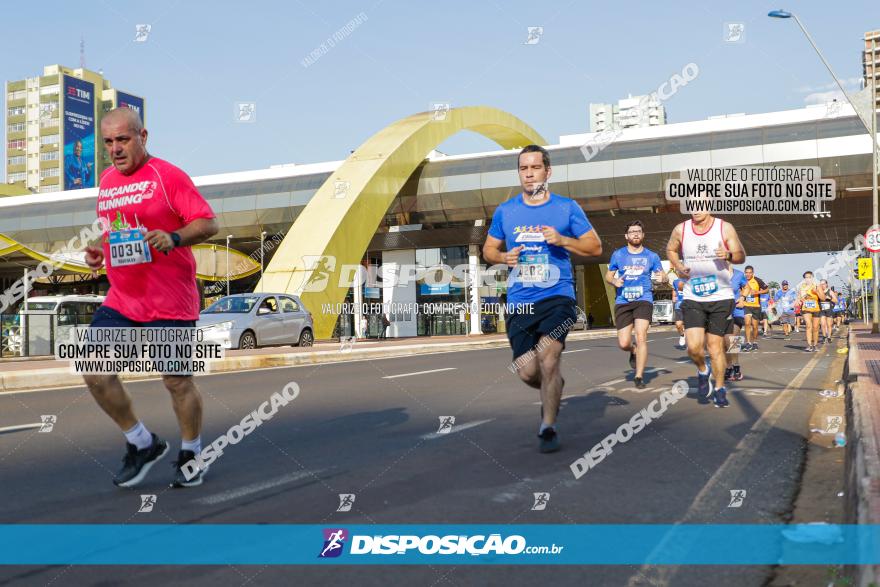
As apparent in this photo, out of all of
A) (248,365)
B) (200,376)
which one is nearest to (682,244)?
(200,376)

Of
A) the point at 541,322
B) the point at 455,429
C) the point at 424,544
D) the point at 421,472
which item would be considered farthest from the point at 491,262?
the point at 424,544

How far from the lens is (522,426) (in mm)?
6766

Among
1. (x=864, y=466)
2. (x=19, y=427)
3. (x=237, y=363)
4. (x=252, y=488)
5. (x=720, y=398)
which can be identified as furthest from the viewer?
(x=237, y=363)

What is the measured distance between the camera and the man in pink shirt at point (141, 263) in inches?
175

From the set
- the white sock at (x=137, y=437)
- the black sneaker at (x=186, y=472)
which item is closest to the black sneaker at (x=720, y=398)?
the black sneaker at (x=186, y=472)

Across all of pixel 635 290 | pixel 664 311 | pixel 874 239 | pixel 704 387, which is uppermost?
pixel 874 239

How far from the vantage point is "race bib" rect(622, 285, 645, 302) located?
388 inches

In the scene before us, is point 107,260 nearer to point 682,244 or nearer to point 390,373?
point 682,244

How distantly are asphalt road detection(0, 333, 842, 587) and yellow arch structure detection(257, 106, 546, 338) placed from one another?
73.1ft

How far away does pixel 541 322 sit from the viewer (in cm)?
578

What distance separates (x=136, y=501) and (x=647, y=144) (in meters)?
34.1

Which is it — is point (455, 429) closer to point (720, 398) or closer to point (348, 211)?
point (720, 398)

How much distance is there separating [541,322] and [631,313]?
14.7 ft

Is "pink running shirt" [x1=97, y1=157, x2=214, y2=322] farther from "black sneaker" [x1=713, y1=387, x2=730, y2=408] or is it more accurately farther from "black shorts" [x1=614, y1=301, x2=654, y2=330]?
"black shorts" [x1=614, y1=301, x2=654, y2=330]
